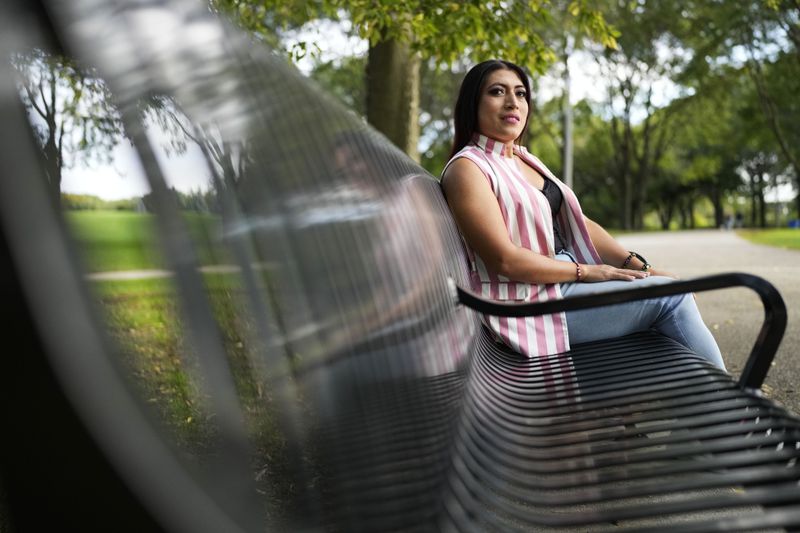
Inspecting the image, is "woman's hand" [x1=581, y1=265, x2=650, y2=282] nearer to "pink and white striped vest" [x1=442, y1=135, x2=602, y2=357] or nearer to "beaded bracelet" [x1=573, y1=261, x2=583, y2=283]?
"beaded bracelet" [x1=573, y1=261, x2=583, y2=283]

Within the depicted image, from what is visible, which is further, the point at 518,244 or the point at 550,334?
the point at 518,244

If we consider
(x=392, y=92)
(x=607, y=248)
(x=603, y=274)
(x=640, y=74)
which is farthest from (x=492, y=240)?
(x=640, y=74)

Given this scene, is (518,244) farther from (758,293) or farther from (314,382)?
(314,382)

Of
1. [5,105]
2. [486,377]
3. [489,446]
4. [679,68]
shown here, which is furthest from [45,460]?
[679,68]

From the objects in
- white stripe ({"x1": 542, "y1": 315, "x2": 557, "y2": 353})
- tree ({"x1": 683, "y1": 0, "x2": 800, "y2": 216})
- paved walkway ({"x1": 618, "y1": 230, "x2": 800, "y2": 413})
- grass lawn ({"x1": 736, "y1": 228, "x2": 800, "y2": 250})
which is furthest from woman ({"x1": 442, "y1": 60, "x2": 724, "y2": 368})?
grass lawn ({"x1": 736, "y1": 228, "x2": 800, "y2": 250})

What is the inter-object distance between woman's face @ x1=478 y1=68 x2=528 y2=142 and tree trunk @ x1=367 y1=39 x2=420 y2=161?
4.29m

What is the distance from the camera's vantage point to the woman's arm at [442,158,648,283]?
2756mm

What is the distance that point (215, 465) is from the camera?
83 centimetres

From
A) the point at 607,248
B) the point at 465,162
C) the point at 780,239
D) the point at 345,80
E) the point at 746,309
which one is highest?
the point at 345,80

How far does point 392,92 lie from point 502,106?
4564mm

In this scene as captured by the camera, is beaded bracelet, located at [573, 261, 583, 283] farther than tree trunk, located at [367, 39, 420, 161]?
No

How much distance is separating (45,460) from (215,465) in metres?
0.20

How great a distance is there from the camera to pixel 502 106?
10.6 ft

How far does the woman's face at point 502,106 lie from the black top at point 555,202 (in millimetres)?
323
